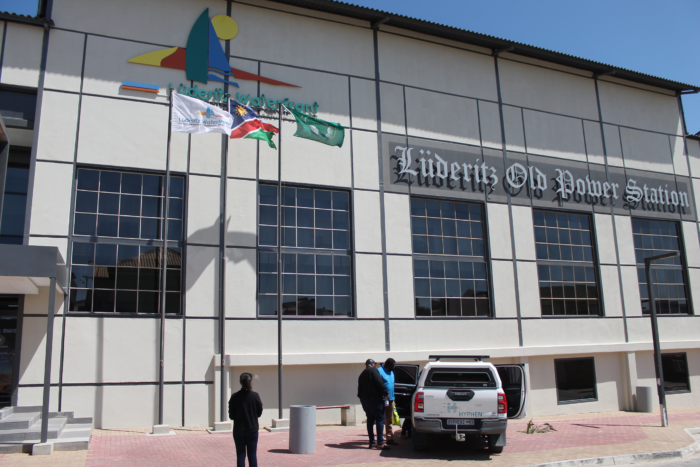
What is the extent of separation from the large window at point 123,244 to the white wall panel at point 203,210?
36 centimetres

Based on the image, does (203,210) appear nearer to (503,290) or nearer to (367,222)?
(367,222)

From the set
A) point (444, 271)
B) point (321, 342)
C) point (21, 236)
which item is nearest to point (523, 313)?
point (444, 271)

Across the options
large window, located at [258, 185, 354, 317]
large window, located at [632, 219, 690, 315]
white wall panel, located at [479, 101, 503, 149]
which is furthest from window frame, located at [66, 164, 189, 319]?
large window, located at [632, 219, 690, 315]

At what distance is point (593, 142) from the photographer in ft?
65.7

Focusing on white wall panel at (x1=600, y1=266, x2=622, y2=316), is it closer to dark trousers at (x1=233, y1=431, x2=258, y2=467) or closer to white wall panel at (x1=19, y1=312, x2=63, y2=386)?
dark trousers at (x1=233, y1=431, x2=258, y2=467)

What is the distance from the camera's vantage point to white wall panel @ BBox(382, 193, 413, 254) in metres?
15.9

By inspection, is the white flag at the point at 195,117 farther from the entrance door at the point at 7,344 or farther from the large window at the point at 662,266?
the large window at the point at 662,266

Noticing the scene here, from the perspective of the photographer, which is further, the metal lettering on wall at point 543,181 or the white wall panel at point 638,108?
the white wall panel at point 638,108

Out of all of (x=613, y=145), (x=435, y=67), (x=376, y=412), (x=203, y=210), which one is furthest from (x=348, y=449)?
(x=613, y=145)

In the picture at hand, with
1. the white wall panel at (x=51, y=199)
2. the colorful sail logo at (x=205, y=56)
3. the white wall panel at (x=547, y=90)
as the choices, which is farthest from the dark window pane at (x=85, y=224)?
the white wall panel at (x=547, y=90)

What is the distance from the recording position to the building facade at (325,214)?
1298cm

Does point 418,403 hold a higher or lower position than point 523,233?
lower

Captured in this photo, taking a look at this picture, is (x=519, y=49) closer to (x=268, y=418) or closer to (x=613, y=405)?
(x=613, y=405)

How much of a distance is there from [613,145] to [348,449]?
15728mm
